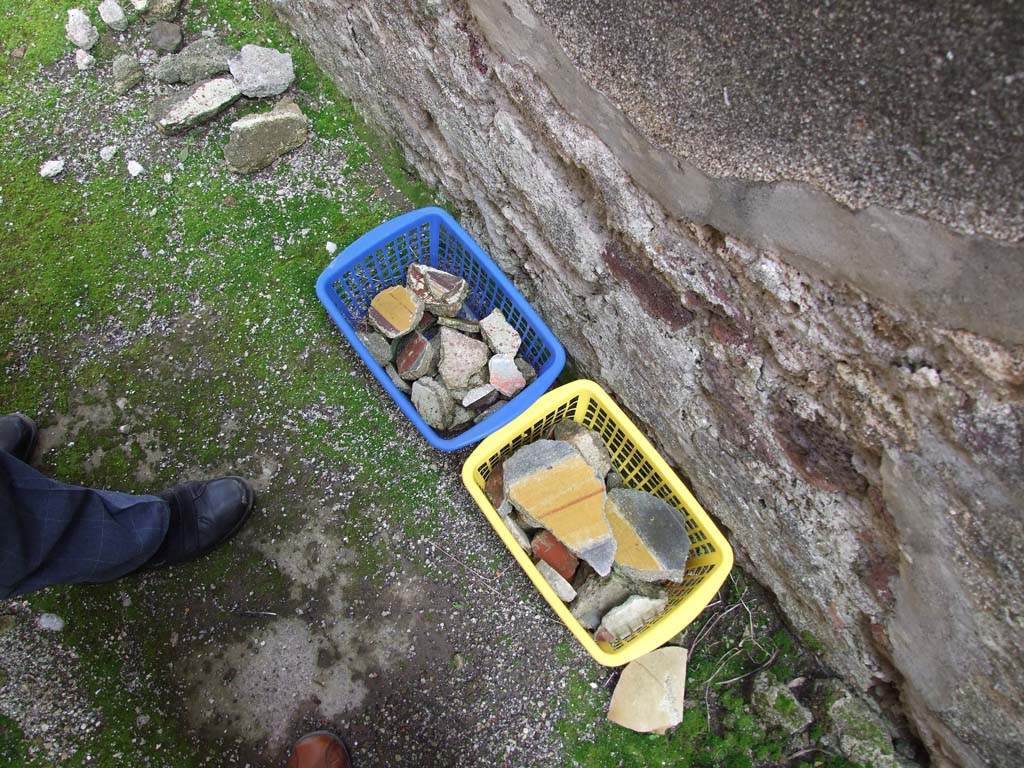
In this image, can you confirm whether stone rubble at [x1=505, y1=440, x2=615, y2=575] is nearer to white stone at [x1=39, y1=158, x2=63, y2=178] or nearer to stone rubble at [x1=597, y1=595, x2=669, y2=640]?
stone rubble at [x1=597, y1=595, x2=669, y2=640]

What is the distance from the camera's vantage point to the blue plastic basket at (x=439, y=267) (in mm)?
1772

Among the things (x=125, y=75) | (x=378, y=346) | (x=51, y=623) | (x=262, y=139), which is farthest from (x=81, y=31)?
(x=51, y=623)

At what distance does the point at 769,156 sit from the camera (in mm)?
1076

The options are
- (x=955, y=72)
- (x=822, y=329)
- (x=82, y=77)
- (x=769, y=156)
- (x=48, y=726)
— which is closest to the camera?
(x=955, y=72)

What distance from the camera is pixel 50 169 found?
2.28 meters

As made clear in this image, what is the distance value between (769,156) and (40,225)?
93.6 inches

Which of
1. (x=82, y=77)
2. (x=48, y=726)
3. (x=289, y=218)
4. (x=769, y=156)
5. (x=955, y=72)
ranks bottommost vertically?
(x=48, y=726)

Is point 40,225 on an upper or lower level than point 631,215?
lower

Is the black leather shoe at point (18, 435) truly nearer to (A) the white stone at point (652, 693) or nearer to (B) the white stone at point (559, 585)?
(B) the white stone at point (559, 585)

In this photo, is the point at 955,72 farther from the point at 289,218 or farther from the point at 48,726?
the point at 48,726

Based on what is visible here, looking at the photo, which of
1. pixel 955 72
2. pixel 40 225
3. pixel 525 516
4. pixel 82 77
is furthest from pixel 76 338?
pixel 955 72

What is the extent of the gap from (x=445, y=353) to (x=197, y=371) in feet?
2.77

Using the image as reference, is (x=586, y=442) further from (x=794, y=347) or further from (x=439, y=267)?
(x=439, y=267)

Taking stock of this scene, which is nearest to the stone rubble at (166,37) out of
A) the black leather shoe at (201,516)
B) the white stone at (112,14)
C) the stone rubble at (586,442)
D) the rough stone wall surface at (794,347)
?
the white stone at (112,14)
